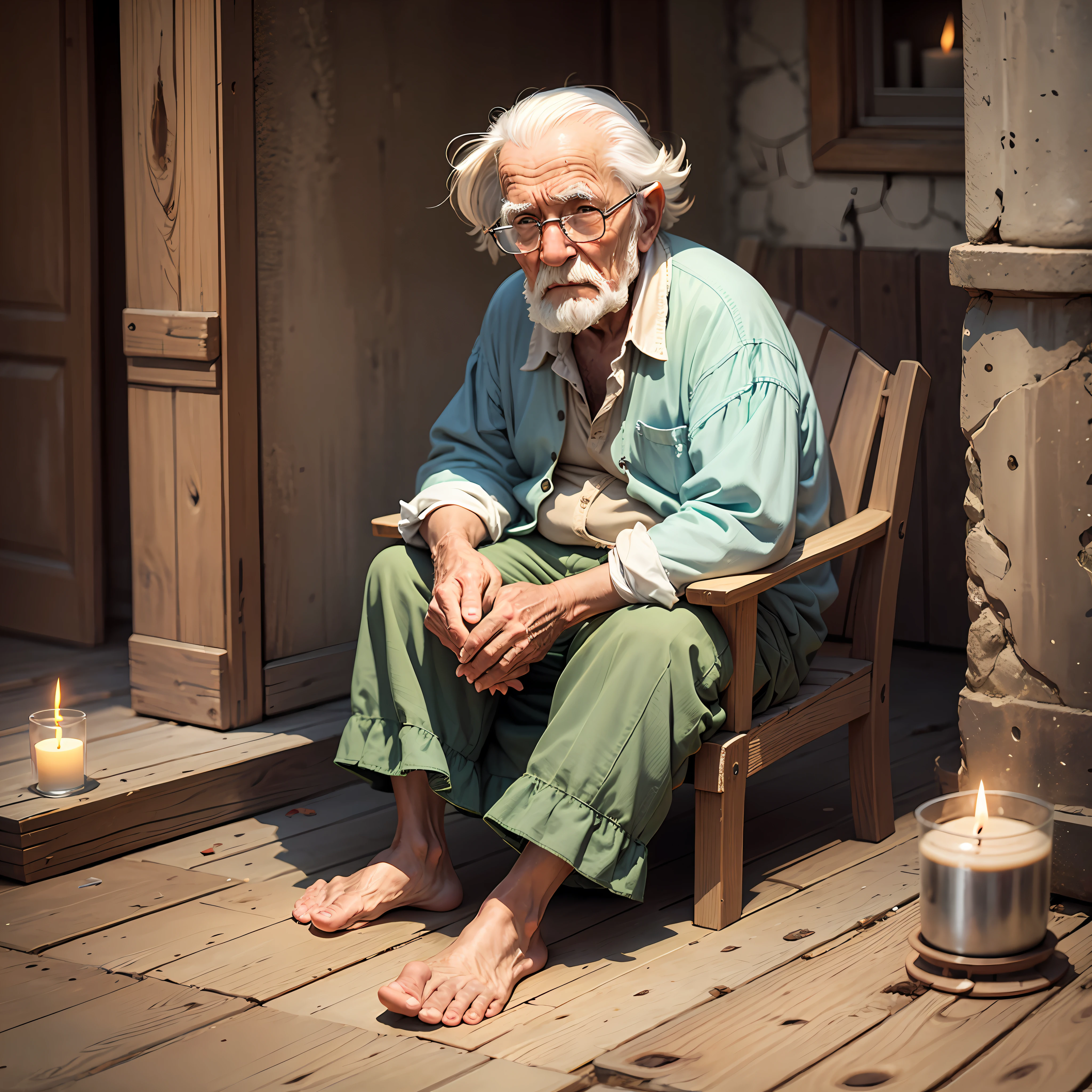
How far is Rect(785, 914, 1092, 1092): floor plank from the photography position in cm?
215

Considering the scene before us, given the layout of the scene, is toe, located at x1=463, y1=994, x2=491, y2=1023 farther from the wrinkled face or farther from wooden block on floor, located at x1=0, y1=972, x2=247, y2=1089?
the wrinkled face

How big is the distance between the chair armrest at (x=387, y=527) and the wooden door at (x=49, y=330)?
147cm

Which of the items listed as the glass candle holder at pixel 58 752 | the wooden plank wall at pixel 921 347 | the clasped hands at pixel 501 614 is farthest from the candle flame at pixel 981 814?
the wooden plank wall at pixel 921 347

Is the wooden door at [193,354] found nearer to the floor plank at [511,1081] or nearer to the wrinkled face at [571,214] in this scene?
the wrinkled face at [571,214]

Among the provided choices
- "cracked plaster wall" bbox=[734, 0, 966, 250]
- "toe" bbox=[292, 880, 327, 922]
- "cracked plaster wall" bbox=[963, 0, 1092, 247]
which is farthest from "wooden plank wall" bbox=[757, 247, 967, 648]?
"toe" bbox=[292, 880, 327, 922]

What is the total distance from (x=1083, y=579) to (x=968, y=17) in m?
1.00

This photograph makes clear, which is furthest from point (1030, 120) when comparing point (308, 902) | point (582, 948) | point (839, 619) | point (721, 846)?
point (308, 902)

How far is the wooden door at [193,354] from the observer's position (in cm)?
337

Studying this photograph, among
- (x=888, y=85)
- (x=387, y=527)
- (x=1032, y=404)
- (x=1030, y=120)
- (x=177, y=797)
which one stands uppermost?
(x=888, y=85)

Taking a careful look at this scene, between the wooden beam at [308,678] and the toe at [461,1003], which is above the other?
the wooden beam at [308,678]

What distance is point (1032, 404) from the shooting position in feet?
8.86

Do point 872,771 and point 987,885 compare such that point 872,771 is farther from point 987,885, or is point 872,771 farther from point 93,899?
point 93,899

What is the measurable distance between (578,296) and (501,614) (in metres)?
0.61

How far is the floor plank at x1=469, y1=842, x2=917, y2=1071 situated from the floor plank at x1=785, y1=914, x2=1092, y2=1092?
0.95 ft
